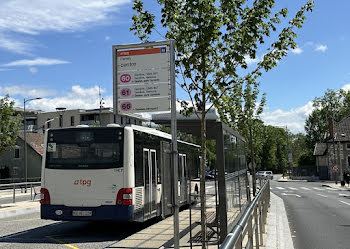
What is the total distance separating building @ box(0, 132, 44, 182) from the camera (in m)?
57.1

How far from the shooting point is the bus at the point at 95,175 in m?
10.7

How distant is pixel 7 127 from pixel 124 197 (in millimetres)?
12194

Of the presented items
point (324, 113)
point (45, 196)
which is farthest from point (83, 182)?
point (324, 113)

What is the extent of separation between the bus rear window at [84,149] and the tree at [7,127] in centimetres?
982

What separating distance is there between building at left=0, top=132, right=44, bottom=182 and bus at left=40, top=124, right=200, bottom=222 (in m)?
47.7

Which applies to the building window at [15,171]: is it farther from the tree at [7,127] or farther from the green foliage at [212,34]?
the green foliage at [212,34]

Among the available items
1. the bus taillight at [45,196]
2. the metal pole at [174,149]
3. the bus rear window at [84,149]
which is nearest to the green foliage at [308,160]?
the bus rear window at [84,149]

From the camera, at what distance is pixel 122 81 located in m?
6.08

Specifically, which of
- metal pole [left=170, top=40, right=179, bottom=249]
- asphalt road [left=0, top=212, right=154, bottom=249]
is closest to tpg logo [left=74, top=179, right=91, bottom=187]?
asphalt road [left=0, top=212, right=154, bottom=249]

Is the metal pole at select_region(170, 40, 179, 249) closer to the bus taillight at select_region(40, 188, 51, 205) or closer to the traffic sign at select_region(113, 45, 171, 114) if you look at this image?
the traffic sign at select_region(113, 45, 171, 114)

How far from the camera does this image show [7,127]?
67.2 feet

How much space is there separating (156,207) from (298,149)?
454 feet

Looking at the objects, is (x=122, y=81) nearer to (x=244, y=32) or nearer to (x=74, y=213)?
(x=244, y=32)

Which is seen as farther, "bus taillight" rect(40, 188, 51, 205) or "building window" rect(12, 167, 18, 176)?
"building window" rect(12, 167, 18, 176)
